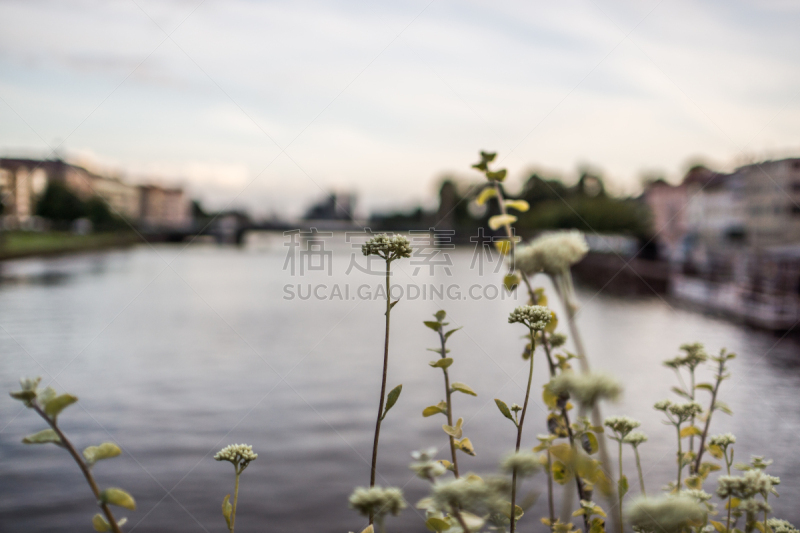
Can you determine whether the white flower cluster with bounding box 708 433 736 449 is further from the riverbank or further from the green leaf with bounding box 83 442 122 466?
the riverbank

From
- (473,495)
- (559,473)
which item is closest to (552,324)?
(559,473)

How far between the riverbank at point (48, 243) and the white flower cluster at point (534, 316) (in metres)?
61.8

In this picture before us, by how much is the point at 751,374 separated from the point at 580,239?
64.3 ft

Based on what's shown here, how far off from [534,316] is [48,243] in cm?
7969

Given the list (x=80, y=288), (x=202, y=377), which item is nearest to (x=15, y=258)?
(x=80, y=288)

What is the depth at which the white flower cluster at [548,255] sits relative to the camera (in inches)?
81.6

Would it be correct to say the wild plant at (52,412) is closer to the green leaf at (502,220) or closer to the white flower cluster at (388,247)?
the white flower cluster at (388,247)

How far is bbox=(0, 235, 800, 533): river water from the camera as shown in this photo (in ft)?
30.9

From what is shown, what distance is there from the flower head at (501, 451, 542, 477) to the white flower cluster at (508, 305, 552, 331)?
691 millimetres

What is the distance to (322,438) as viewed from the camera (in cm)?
1212

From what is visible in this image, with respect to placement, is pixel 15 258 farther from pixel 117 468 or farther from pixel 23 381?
pixel 23 381

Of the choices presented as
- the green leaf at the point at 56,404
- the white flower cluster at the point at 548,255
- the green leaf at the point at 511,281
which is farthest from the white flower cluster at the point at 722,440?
the green leaf at the point at 56,404

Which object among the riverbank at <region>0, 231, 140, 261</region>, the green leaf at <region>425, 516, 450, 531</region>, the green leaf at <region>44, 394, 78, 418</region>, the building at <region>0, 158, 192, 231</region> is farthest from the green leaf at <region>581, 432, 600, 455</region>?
the building at <region>0, 158, 192, 231</region>

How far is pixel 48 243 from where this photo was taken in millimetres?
67812
